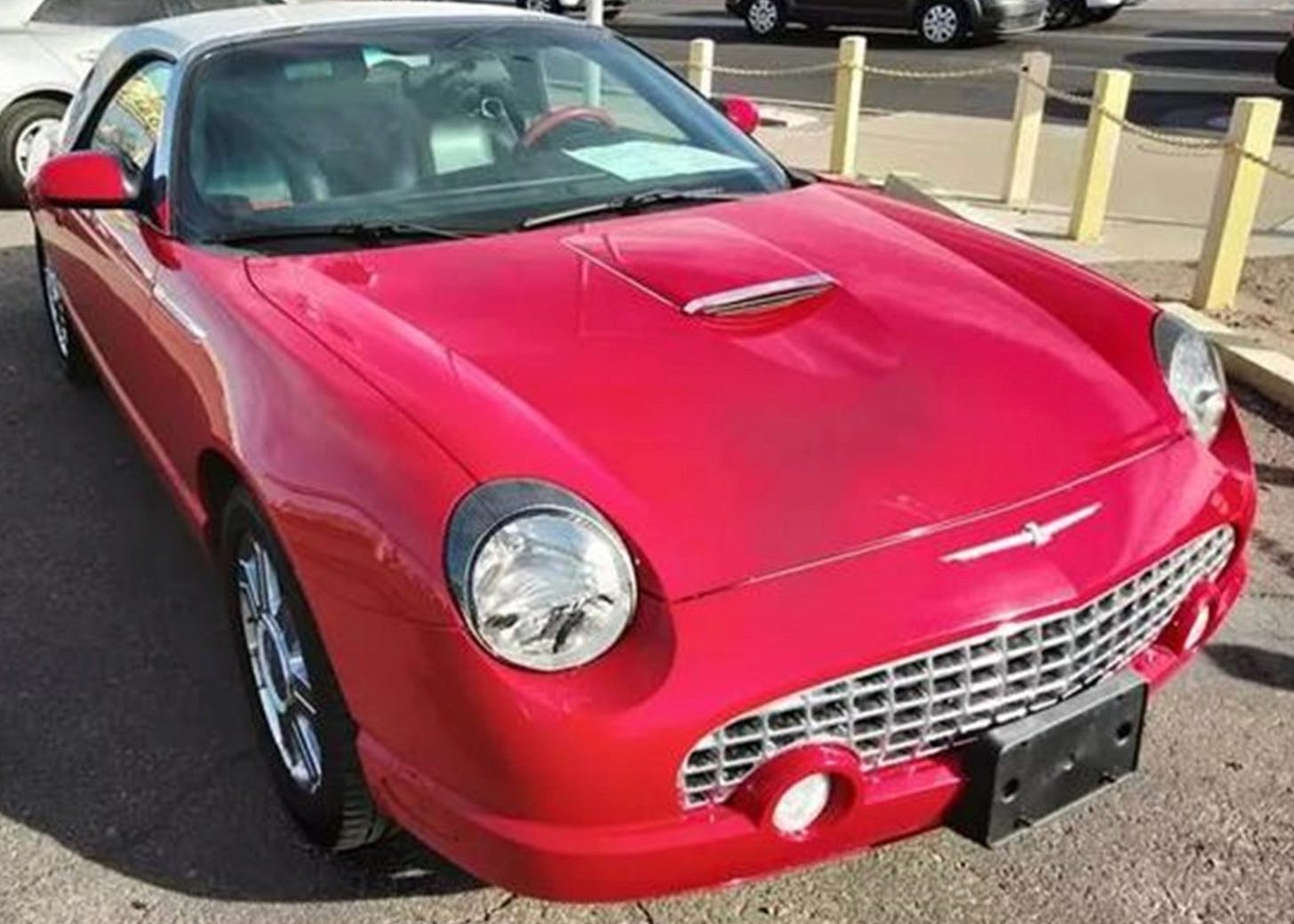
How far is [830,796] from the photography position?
205 centimetres

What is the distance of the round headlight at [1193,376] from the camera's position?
2.59 meters

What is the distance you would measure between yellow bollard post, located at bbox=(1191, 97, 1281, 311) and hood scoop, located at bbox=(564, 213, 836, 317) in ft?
12.0

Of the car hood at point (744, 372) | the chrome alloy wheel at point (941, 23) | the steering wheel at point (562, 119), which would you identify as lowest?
the chrome alloy wheel at point (941, 23)

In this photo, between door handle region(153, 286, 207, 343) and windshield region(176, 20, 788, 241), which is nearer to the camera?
door handle region(153, 286, 207, 343)

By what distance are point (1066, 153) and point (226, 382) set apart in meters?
8.65

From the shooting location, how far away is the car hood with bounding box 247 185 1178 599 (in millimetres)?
2104

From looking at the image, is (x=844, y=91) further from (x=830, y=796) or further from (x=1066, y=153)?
(x=830, y=796)

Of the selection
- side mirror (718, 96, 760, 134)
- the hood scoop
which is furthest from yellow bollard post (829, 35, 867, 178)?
the hood scoop

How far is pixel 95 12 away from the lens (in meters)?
8.34

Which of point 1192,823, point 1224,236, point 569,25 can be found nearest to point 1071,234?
point 1224,236

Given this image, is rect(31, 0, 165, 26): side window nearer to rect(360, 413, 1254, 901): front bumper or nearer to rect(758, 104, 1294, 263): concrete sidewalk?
rect(758, 104, 1294, 263): concrete sidewalk

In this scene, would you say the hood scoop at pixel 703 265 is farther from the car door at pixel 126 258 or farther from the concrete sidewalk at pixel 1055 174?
the concrete sidewalk at pixel 1055 174

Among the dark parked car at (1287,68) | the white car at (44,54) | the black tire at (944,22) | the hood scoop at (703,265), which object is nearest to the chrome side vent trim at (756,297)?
the hood scoop at (703,265)

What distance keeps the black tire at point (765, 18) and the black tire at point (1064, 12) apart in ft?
15.1
